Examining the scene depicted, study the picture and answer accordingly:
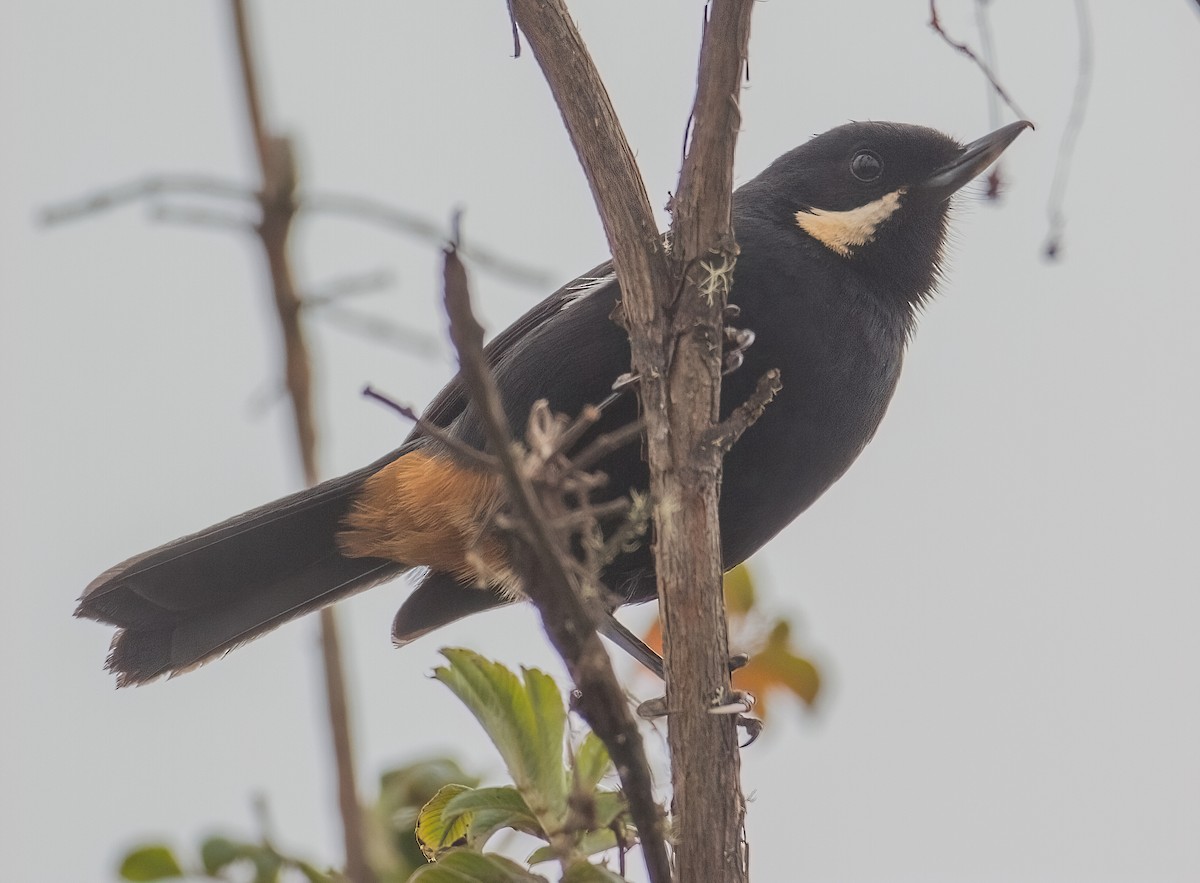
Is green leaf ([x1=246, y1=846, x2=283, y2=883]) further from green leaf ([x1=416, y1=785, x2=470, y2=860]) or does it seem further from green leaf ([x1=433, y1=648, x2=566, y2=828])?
green leaf ([x1=433, y1=648, x2=566, y2=828])

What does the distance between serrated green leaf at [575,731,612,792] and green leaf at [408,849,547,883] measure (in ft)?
0.84

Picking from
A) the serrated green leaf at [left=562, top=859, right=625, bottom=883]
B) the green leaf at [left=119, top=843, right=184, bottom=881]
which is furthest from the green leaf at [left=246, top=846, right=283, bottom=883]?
the serrated green leaf at [left=562, top=859, right=625, bottom=883]

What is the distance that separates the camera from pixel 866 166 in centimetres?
378

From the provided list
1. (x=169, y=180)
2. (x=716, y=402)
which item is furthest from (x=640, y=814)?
(x=169, y=180)

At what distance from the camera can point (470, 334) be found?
123 cm

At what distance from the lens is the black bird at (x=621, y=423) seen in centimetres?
314

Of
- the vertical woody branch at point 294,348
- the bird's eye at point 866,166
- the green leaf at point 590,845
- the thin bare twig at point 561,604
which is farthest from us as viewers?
the bird's eye at point 866,166

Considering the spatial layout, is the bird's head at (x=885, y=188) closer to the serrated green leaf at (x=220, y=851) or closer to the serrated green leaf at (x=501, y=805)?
the serrated green leaf at (x=501, y=805)

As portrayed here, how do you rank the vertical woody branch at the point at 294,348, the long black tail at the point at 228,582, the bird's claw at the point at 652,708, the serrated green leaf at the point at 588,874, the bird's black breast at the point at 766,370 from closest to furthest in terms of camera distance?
1. the vertical woody branch at the point at 294,348
2. the serrated green leaf at the point at 588,874
3. the bird's claw at the point at 652,708
4. the bird's black breast at the point at 766,370
5. the long black tail at the point at 228,582

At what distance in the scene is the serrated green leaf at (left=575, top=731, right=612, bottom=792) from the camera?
2066 mm

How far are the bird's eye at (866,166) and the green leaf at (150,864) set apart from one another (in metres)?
2.45

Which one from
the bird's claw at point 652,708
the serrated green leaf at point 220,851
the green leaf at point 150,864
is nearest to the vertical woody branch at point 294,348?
the serrated green leaf at point 220,851

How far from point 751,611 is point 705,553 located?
0.94m

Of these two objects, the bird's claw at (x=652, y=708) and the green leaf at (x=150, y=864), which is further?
the bird's claw at (x=652, y=708)
